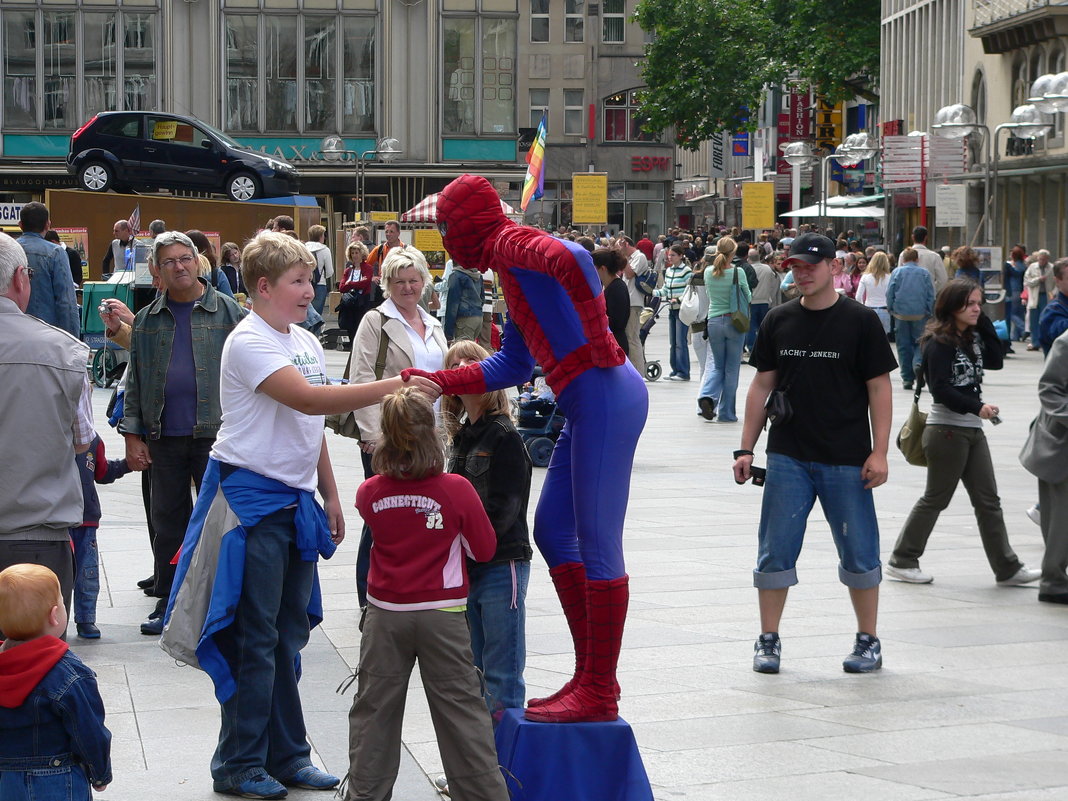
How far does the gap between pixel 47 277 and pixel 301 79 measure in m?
33.1

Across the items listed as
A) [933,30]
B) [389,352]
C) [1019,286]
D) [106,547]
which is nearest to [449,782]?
[389,352]

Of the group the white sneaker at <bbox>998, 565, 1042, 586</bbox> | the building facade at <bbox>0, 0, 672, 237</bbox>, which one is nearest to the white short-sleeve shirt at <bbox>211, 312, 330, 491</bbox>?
Answer: the white sneaker at <bbox>998, 565, 1042, 586</bbox>

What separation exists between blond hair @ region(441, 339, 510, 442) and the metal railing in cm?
3341

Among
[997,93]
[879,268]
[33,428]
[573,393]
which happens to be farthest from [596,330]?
[997,93]

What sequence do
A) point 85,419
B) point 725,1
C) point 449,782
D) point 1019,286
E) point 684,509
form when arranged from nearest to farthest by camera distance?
point 449,782
point 85,419
point 684,509
point 1019,286
point 725,1

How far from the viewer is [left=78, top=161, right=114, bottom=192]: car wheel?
34.4 meters

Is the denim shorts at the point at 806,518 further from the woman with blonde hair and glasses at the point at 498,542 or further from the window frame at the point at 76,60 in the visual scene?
the window frame at the point at 76,60

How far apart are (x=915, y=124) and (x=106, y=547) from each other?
44855 mm

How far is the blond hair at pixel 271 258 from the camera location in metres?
5.38

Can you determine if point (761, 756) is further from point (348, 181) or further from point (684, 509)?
point (348, 181)

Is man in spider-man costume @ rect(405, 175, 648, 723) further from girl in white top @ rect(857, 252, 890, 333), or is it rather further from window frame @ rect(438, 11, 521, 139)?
window frame @ rect(438, 11, 521, 139)

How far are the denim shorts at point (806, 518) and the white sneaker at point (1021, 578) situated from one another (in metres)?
2.43

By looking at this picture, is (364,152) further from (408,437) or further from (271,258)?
(408,437)

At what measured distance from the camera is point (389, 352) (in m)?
8.16
